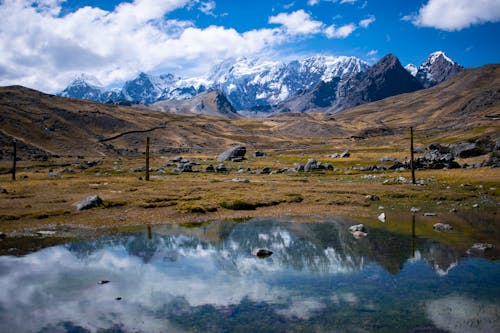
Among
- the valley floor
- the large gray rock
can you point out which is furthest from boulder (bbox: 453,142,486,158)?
the large gray rock

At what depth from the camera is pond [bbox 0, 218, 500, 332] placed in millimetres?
18062

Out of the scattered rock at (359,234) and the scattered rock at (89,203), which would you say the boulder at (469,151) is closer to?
the scattered rock at (359,234)

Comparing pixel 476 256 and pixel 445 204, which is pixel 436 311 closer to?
pixel 476 256

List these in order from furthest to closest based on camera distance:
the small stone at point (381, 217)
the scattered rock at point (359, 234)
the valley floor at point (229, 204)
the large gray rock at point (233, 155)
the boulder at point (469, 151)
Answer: the large gray rock at point (233, 155) < the boulder at point (469, 151) < the small stone at point (381, 217) < the valley floor at point (229, 204) < the scattered rock at point (359, 234)

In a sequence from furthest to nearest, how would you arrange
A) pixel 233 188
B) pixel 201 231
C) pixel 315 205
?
pixel 233 188
pixel 315 205
pixel 201 231

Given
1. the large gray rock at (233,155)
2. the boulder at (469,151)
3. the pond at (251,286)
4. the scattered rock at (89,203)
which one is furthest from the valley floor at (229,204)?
the large gray rock at (233,155)

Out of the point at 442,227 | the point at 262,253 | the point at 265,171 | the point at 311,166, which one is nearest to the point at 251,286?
the point at 262,253

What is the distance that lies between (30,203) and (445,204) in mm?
49914

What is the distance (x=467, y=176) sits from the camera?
68938 mm

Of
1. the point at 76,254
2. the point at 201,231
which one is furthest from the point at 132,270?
the point at 201,231

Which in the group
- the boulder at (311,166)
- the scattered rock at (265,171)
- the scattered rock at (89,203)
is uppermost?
the boulder at (311,166)

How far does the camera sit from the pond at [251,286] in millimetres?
18062

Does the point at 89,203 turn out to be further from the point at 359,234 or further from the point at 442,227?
the point at 442,227

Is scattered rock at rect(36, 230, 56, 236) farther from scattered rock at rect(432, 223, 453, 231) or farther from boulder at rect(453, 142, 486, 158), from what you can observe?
boulder at rect(453, 142, 486, 158)
